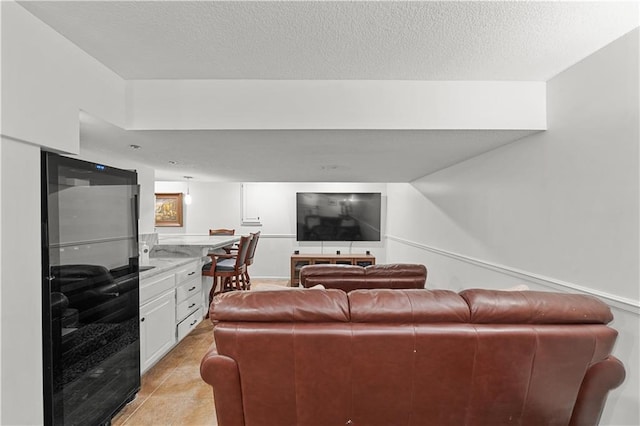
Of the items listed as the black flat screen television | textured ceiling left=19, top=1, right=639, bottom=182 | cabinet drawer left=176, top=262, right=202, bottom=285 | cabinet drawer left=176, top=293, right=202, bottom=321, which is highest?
textured ceiling left=19, top=1, right=639, bottom=182

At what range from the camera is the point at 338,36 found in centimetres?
155

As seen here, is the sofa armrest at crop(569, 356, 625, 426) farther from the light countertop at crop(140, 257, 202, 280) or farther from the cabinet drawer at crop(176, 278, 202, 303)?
the cabinet drawer at crop(176, 278, 202, 303)

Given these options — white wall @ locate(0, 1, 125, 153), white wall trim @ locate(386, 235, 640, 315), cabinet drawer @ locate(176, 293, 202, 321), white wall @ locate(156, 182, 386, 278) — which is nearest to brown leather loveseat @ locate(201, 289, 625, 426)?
white wall trim @ locate(386, 235, 640, 315)

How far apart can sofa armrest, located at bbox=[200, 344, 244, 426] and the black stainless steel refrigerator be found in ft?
2.83

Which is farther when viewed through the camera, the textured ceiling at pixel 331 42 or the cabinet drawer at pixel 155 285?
the cabinet drawer at pixel 155 285

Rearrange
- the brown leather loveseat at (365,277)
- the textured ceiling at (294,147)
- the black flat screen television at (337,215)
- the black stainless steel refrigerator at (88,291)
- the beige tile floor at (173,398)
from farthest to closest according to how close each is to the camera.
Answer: the black flat screen television at (337,215) < the brown leather loveseat at (365,277) < the textured ceiling at (294,147) < the beige tile floor at (173,398) < the black stainless steel refrigerator at (88,291)

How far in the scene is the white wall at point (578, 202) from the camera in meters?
1.51

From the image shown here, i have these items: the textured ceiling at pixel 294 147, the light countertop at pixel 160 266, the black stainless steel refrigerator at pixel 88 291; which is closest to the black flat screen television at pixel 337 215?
the textured ceiling at pixel 294 147

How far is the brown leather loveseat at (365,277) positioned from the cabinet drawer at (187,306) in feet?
4.36

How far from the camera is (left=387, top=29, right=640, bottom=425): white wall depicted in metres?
1.51

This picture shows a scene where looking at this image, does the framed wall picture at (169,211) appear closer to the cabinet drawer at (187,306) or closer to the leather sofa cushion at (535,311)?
the cabinet drawer at (187,306)

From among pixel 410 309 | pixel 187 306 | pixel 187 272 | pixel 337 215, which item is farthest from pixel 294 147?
pixel 337 215

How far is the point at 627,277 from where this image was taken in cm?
151

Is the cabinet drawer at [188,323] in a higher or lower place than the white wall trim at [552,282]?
lower
